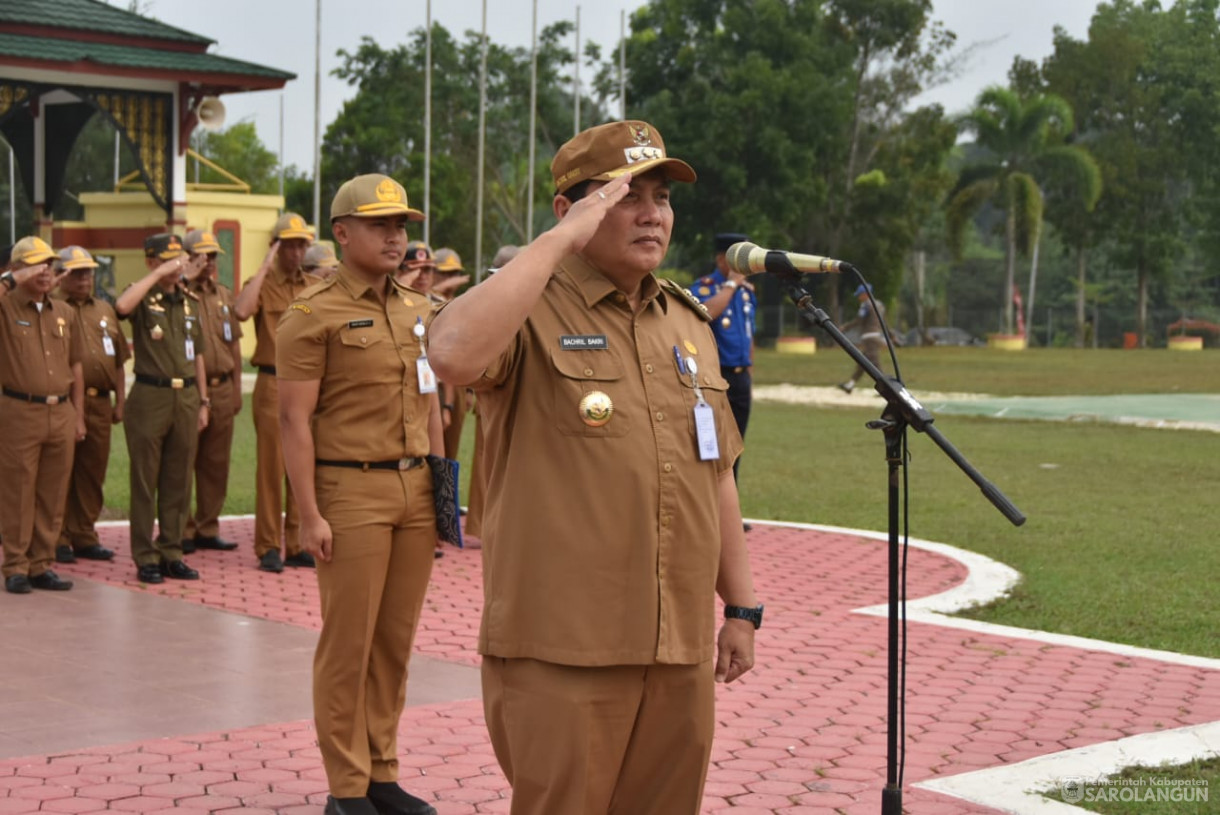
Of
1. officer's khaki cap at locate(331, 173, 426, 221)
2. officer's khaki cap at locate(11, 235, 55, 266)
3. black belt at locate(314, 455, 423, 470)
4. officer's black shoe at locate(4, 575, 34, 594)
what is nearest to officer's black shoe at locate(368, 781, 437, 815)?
black belt at locate(314, 455, 423, 470)

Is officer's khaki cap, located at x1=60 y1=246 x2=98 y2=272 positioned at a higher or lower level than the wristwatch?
higher

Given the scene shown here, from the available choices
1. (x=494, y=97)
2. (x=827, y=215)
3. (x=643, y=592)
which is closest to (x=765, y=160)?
(x=827, y=215)

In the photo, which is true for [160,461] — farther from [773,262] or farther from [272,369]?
[773,262]

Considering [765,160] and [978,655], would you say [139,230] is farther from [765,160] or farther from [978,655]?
[978,655]

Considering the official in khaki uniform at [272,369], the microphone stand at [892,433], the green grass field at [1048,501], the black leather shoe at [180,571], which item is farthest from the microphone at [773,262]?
the black leather shoe at [180,571]

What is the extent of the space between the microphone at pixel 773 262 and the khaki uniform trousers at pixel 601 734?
3.74ft

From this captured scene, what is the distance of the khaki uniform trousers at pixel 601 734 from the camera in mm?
3365

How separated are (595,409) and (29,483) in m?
7.12

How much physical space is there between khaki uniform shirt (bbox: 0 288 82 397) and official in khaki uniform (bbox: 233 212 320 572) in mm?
1195

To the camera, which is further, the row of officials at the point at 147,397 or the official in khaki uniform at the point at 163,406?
the official in khaki uniform at the point at 163,406

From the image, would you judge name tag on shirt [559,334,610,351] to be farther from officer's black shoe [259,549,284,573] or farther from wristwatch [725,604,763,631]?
officer's black shoe [259,549,284,573]

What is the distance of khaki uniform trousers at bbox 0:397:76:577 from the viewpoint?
945cm

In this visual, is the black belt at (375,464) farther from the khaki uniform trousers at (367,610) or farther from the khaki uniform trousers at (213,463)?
the khaki uniform trousers at (213,463)

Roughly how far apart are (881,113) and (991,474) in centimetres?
4280
